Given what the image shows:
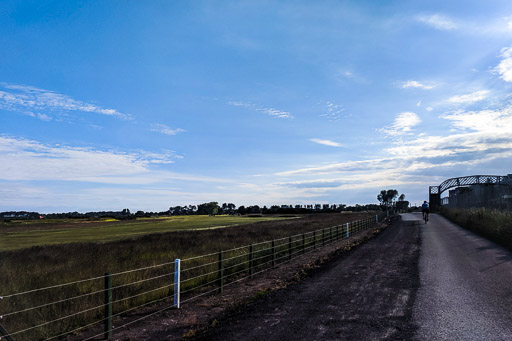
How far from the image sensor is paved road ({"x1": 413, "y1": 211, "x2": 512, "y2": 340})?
22.2 feet

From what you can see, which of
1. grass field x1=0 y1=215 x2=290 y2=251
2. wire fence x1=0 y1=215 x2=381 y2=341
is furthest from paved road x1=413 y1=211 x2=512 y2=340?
grass field x1=0 y1=215 x2=290 y2=251

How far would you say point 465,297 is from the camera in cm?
922

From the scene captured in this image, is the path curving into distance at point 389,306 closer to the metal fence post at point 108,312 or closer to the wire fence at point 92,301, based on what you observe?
the metal fence post at point 108,312

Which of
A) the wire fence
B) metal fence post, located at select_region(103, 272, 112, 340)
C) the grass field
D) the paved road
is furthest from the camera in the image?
the grass field

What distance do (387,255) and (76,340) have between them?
1487 cm

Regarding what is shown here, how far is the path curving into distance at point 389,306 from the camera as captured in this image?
679cm

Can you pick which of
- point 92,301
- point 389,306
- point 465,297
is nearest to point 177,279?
point 92,301

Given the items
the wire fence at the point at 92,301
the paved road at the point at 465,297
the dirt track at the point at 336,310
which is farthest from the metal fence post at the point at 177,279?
the paved road at the point at 465,297

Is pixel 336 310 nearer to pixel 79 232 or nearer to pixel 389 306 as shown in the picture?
pixel 389 306

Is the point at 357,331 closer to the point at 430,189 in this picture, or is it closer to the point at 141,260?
the point at 141,260

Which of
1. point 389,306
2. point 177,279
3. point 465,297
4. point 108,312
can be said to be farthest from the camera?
point 465,297

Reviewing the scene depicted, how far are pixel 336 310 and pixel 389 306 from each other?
4.77ft

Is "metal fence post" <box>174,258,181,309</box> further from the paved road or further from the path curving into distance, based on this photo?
the paved road

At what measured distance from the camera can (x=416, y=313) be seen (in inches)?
313
